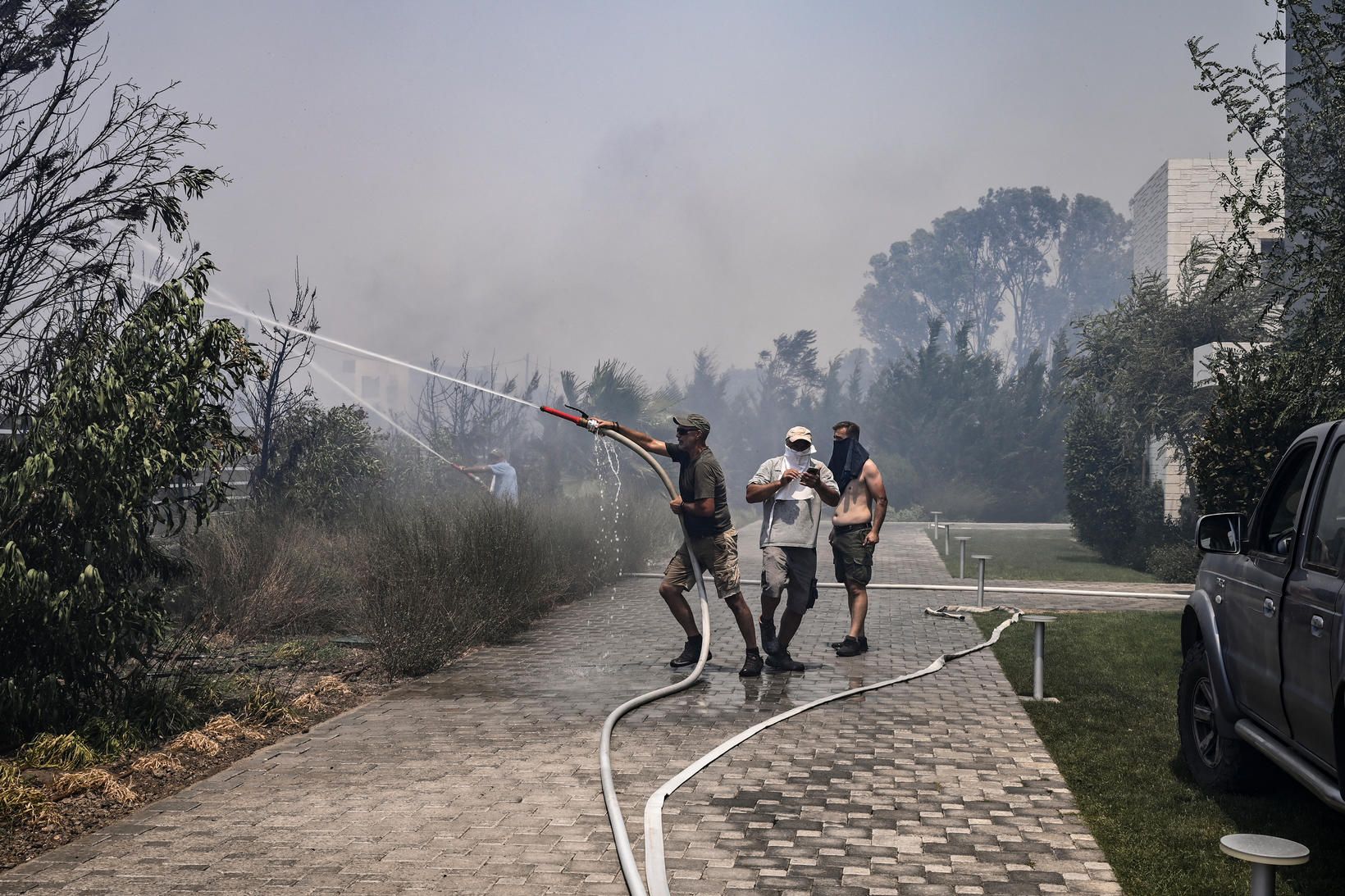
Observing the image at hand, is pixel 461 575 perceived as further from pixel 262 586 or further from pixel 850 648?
pixel 850 648

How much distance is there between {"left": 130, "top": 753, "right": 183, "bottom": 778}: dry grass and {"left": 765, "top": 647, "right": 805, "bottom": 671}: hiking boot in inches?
184

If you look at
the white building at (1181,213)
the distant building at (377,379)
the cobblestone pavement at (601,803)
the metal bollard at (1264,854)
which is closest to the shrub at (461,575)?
the cobblestone pavement at (601,803)

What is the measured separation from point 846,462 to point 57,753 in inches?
258

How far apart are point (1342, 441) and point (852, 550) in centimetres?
584

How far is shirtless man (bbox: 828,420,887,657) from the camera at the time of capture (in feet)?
35.6

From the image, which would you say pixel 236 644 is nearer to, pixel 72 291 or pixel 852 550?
pixel 72 291

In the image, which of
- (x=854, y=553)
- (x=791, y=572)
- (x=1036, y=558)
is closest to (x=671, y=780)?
(x=791, y=572)

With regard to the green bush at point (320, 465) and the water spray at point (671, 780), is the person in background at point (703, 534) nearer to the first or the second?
the water spray at point (671, 780)

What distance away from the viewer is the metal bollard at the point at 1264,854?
10.6 feet

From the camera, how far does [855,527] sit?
35.8 ft

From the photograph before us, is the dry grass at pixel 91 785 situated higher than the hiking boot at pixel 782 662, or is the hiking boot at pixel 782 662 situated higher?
the hiking boot at pixel 782 662

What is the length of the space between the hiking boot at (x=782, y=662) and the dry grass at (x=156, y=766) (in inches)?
184

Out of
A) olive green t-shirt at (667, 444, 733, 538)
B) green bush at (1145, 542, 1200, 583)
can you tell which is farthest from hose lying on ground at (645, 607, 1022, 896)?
green bush at (1145, 542, 1200, 583)

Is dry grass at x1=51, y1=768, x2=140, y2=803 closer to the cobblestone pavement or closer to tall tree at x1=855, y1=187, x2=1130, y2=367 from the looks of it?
the cobblestone pavement
